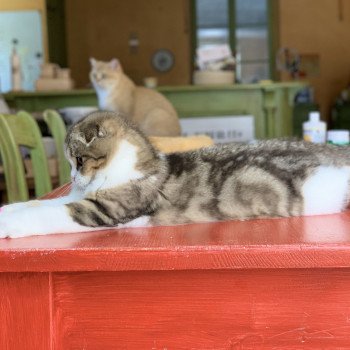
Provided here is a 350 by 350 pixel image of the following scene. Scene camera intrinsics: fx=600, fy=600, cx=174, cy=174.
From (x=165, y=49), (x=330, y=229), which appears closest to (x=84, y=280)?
(x=330, y=229)

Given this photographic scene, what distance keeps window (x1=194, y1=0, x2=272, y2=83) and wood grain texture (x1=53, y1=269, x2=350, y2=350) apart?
7.52m

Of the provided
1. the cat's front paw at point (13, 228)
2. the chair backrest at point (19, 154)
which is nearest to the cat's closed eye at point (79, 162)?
the cat's front paw at point (13, 228)

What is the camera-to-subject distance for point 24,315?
67cm

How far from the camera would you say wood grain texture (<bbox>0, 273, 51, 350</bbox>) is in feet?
2.21

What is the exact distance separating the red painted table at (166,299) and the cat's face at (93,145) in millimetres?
307

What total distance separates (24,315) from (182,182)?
0.36 meters

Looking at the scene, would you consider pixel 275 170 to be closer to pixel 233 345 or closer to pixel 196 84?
pixel 233 345

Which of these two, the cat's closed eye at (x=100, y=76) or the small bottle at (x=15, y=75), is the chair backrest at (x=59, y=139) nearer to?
the cat's closed eye at (x=100, y=76)

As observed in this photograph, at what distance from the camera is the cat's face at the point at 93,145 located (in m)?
0.98

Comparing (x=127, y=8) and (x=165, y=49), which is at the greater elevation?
(x=127, y=8)

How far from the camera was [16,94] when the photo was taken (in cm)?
452

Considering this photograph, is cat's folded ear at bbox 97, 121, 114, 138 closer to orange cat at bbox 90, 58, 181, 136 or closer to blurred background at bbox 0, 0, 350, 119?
orange cat at bbox 90, 58, 181, 136

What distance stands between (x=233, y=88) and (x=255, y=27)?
3.77 meters

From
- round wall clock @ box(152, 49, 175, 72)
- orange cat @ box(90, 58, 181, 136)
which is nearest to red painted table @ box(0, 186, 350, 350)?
orange cat @ box(90, 58, 181, 136)
